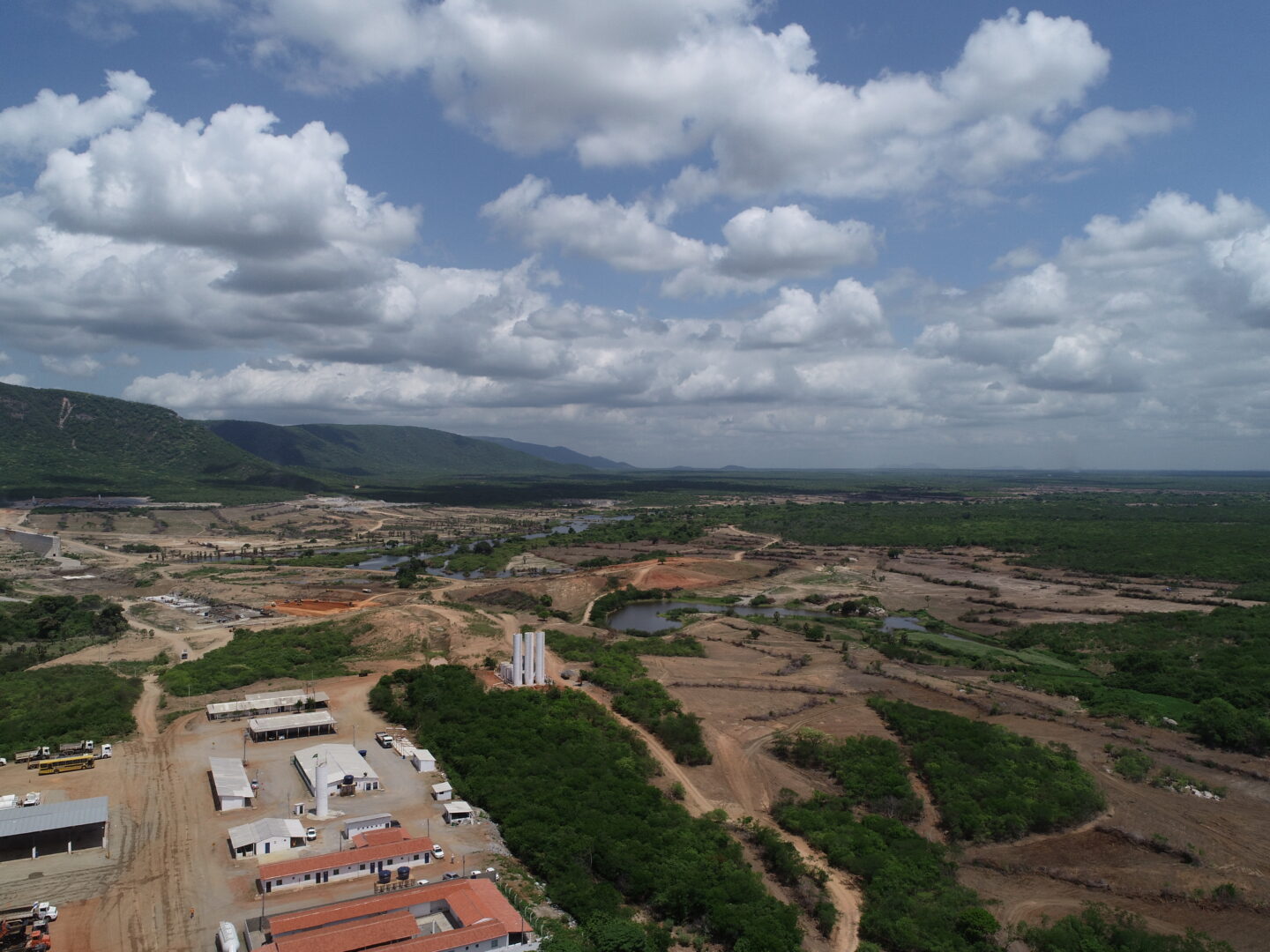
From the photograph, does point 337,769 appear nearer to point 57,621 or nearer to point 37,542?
point 57,621

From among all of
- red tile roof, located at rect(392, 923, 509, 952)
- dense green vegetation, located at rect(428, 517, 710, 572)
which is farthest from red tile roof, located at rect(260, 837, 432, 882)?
dense green vegetation, located at rect(428, 517, 710, 572)

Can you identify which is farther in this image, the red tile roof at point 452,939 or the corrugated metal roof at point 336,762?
the corrugated metal roof at point 336,762

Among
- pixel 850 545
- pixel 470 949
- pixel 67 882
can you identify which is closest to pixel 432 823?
pixel 470 949

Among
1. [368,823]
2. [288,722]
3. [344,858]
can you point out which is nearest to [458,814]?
[368,823]

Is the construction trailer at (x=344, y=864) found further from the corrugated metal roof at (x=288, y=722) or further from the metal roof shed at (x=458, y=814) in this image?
the corrugated metal roof at (x=288, y=722)

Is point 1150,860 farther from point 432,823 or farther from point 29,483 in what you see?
point 29,483

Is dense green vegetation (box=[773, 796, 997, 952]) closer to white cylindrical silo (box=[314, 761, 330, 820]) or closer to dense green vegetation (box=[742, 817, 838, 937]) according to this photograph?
dense green vegetation (box=[742, 817, 838, 937])

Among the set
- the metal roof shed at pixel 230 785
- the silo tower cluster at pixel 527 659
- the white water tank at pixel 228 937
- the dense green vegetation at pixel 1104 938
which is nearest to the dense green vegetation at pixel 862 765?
the dense green vegetation at pixel 1104 938
